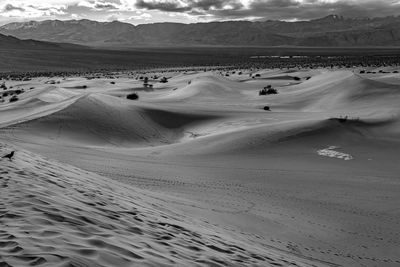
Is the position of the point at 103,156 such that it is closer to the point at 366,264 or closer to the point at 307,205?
the point at 307,205

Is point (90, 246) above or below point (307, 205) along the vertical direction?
above

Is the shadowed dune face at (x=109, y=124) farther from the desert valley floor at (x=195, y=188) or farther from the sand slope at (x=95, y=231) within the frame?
the sand slope at (x=95, y=231)

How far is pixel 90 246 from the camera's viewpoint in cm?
399

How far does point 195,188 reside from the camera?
889 centimetres

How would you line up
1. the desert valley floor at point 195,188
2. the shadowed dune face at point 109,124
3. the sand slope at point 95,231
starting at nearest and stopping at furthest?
the sand slope at point 95,231, the desert valley floor at point 195,188, the shadowed dune face at point 109,124

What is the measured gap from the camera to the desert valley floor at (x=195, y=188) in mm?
4488

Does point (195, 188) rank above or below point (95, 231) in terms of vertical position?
below

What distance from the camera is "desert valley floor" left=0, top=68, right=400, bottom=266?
4488 mm

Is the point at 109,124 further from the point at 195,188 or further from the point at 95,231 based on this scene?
the point at 95,231

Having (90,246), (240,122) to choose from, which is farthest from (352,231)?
(240,122)

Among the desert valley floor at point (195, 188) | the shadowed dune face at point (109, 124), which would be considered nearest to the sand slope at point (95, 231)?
the desert valley floor at point (195, 188)

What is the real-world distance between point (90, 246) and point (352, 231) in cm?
452

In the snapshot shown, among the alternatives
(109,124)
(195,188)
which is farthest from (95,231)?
(109,124)

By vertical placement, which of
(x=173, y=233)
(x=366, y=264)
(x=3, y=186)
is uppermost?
(x=3, y=186)
